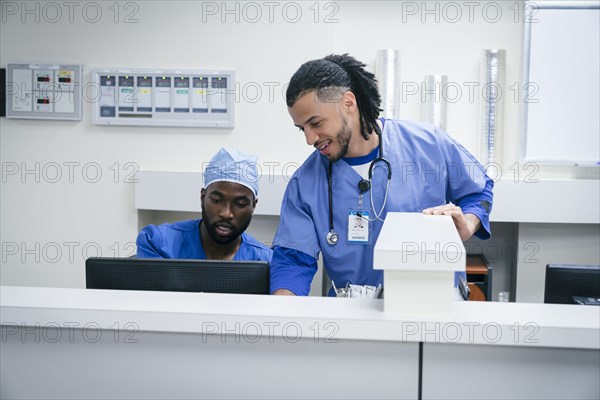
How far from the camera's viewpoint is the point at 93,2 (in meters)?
3.32

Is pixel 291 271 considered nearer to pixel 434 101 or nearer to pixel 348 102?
pixel 348 102

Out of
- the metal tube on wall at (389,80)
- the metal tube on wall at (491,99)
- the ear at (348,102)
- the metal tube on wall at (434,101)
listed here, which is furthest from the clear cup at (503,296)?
the ear at (348,102)

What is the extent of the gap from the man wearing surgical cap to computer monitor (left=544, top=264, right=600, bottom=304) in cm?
104

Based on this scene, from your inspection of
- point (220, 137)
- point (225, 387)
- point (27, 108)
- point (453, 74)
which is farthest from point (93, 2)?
point (225, 387)

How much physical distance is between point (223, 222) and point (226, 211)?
36 mm

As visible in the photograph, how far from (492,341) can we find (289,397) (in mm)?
316

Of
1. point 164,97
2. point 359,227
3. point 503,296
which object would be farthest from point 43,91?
point 503,296

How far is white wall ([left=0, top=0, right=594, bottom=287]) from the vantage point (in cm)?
327

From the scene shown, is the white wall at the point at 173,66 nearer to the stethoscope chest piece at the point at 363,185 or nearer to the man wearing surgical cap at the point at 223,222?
the man wearing surgical cap at the point at 223,222

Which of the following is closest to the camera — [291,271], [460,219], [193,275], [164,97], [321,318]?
[321,318]

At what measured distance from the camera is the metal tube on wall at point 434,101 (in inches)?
129

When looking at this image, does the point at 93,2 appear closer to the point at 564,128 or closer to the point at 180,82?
the point at 180,82

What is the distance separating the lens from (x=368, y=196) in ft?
6.05

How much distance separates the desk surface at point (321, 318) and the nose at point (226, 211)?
103 cm
